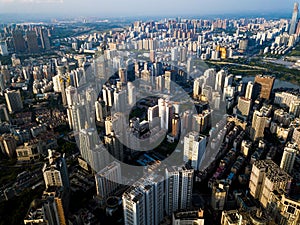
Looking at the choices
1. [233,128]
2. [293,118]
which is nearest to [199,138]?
[233,128]

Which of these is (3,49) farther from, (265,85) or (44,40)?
(265,85)

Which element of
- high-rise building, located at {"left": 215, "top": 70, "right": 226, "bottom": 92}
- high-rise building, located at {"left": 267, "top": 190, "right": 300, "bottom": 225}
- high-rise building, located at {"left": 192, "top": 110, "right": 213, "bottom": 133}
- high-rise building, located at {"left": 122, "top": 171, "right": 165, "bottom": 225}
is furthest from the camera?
high-rise building, located at {"left": 215, "top": 70, "right": 226, "bottom": 92}

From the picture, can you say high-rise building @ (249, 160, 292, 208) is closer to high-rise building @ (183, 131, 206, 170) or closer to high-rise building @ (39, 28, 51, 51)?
high-rise building @ (183, 131, 206, 170)

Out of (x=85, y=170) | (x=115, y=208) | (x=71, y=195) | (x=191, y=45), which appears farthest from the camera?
(x=191, y=45)

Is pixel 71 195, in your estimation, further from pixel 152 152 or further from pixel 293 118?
pixel 293 118

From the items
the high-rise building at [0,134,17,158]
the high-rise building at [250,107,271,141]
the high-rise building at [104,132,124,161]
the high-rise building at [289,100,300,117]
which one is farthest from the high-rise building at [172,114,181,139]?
the high-rise building at [0,134,17,158]

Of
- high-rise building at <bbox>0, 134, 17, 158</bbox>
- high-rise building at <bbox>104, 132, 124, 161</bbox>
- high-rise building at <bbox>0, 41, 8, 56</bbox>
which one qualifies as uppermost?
high-rise building at <bbox>0, 41, 8, 56</bbox>

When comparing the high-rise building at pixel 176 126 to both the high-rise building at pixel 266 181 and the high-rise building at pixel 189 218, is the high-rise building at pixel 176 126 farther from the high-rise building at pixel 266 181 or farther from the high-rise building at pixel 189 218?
the high-rise building at pixel 189 218
